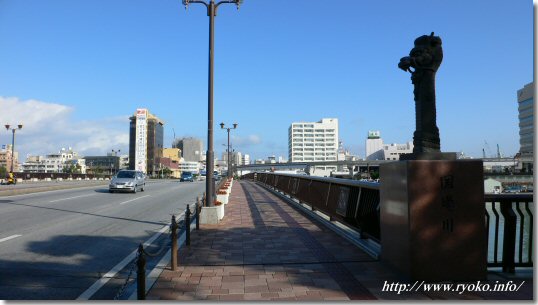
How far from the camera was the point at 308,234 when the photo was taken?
10039 mm

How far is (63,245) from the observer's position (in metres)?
9.38

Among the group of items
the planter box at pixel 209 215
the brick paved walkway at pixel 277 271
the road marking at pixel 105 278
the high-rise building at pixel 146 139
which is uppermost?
the high-rise building at pixel 146 139

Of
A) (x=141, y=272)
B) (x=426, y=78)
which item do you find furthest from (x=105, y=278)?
(x=426, y=78)

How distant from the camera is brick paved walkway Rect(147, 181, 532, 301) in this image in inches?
208

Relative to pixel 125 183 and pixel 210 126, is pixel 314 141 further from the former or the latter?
pixel 210 126

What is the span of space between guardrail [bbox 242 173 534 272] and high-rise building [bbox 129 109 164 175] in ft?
377

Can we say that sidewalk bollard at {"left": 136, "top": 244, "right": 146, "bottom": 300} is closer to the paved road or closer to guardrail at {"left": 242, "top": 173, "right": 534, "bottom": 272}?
the paved road

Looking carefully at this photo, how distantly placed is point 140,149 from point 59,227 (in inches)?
4595

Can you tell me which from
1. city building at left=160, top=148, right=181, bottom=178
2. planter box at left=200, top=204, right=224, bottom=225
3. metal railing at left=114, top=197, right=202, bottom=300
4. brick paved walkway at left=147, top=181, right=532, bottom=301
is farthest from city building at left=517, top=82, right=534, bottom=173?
city building at left=160, top=148, right=181, bottom=178

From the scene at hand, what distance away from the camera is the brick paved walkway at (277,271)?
5.29 metres

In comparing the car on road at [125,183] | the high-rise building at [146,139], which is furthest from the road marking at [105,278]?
the high-rise building at [146,139]

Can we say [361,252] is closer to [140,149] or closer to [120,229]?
[120,229]

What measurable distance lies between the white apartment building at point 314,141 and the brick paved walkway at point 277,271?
157m

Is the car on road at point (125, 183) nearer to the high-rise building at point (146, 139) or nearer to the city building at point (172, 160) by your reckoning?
the high-rise building at point (146, 139)
